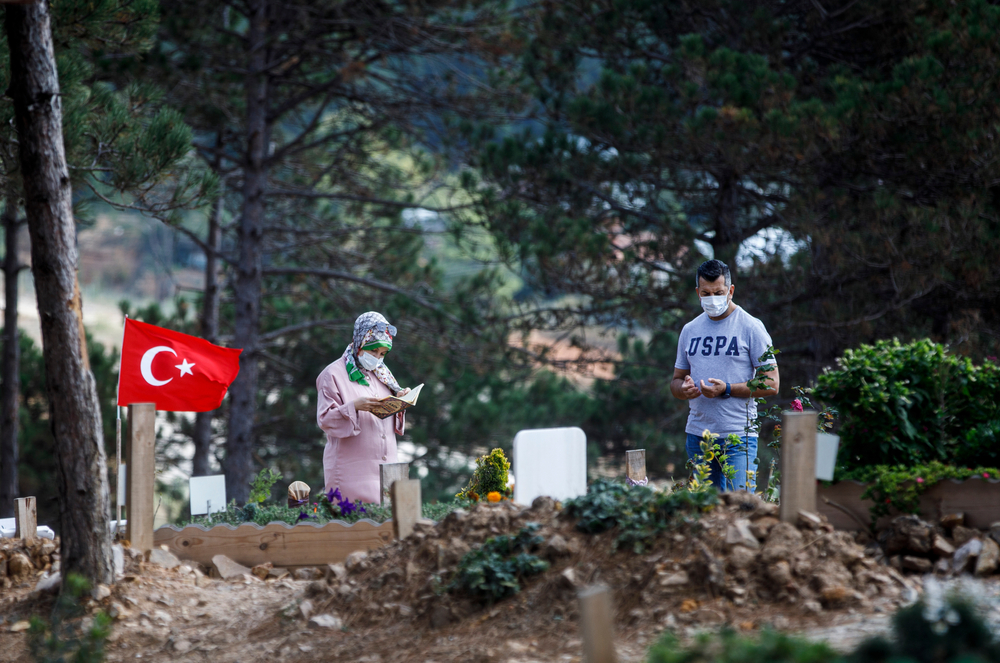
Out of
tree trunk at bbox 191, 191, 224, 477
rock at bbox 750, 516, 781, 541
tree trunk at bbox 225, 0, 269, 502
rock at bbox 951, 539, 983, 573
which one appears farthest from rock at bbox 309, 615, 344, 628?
tree trunk at bbox 191, 191, 224, 477

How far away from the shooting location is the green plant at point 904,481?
13.7ft

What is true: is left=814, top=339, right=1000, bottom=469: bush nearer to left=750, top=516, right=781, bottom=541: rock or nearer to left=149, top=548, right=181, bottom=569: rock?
left=750, top=516, right=781, bottom=541: rock

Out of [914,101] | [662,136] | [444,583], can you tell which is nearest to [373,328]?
[444,583]

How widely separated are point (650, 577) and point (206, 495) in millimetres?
3877

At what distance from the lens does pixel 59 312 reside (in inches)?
190

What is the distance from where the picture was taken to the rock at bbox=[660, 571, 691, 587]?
374 cm

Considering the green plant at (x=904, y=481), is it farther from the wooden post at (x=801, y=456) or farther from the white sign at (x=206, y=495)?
the white sign at (x=206, y=495)

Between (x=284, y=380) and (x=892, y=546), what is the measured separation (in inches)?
529

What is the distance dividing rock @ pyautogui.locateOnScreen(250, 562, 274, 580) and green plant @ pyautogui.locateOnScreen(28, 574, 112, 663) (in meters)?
1.11

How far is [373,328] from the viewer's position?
6559mm

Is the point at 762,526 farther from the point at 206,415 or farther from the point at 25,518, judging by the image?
the point at 206,415

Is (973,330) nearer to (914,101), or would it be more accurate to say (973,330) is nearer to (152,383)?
(914,101)

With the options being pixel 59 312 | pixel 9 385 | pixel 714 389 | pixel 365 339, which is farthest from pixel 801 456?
pixel 9 385

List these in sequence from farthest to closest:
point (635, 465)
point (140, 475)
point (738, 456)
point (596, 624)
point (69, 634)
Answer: point (635, 465)
point (738, 456)
point (140, 475)
point (69, 634)
point (596, 624)
